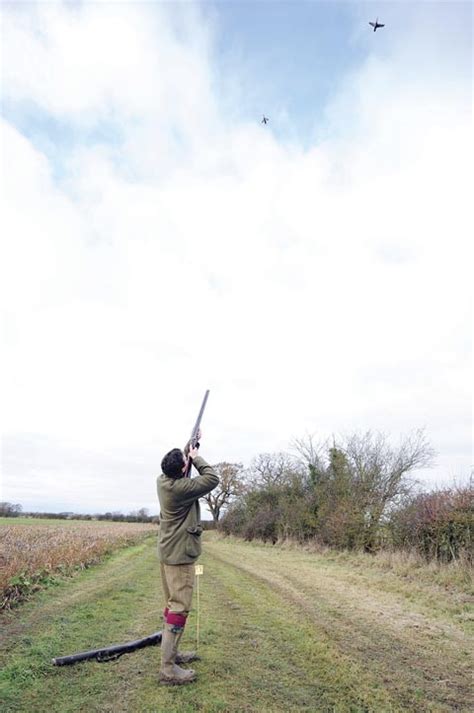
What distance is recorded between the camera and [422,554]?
53.4 ft

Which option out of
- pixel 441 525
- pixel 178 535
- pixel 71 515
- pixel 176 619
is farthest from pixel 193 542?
pixel 71 515

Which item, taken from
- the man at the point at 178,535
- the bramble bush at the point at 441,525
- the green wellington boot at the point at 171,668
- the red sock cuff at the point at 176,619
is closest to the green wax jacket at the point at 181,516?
the man at the point at 178,535

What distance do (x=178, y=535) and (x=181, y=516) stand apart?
21 centimetres

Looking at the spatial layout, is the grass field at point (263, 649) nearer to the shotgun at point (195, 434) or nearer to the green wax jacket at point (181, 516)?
the green wax jacket at point (181, 516)

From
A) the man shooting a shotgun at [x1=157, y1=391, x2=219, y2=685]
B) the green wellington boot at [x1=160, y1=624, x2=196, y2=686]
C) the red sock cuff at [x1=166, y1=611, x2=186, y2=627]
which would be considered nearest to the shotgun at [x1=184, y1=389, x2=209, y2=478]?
the man shooting a shotgun at [x1=157, y1=391, x2=219, y2=685]

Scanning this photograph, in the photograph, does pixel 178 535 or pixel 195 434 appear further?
pixel 195 434

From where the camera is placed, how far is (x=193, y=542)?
18.3 ft

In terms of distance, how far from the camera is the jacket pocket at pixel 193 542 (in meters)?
5.52

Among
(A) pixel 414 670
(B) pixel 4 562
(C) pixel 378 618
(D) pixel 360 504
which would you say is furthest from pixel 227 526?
(A) pixel 414 670

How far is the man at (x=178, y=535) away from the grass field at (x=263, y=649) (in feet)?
2.11

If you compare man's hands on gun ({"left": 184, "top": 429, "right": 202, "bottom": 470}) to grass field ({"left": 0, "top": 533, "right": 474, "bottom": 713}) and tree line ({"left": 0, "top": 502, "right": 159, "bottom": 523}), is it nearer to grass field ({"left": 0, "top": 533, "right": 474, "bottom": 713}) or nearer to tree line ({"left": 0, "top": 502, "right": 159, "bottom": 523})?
grass field ({"left": 0, "top": 533, "right": 474, "bottom": 713})

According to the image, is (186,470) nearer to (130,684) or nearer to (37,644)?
(130,684)

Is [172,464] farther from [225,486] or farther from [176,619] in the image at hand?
[225,486]

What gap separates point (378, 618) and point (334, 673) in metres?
3.66
